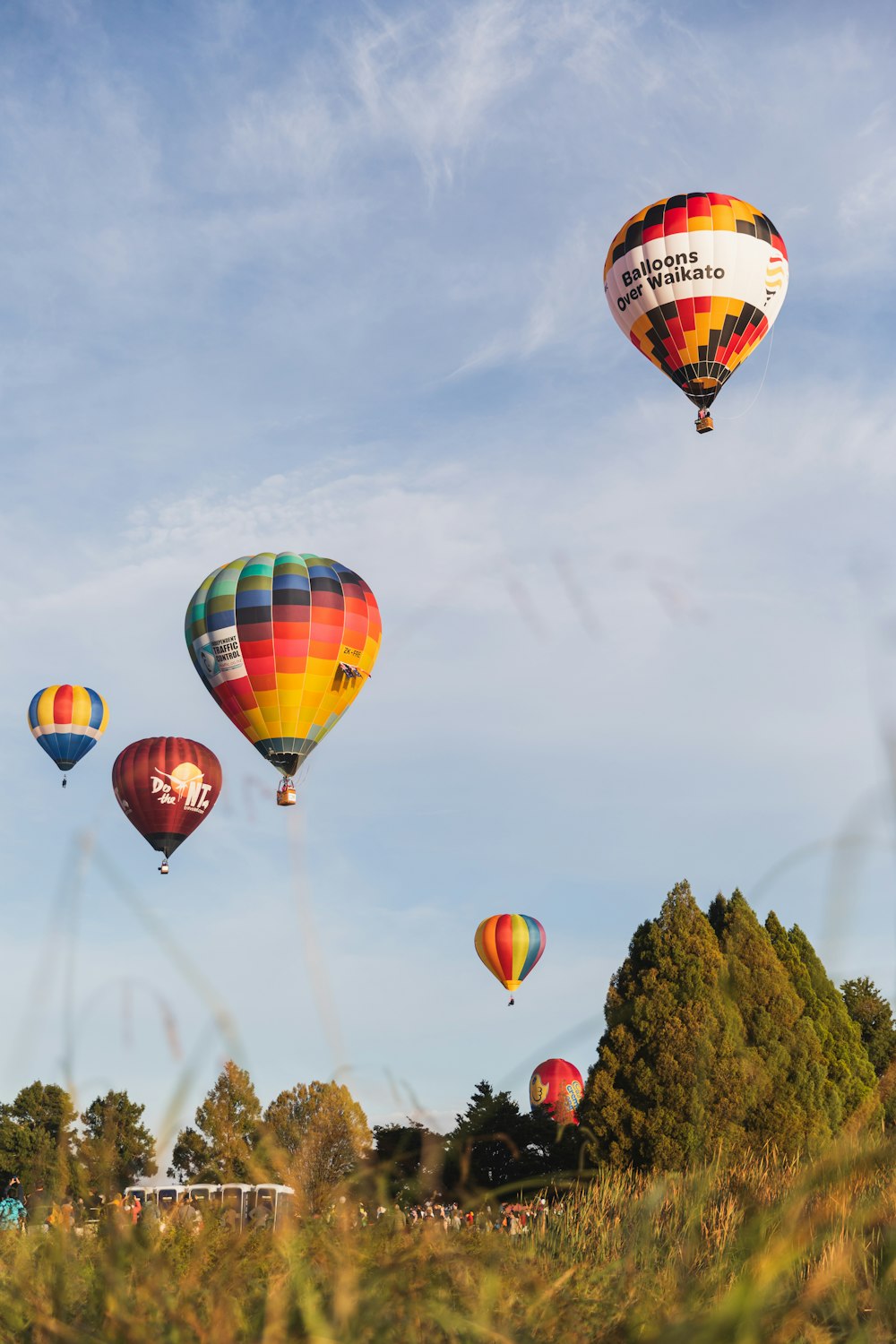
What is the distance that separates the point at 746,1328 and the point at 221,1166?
1.97 m

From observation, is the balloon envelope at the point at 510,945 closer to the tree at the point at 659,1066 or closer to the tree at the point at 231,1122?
the tree at the point at 659,1066

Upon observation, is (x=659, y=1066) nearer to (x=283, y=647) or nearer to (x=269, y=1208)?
(x=283, y=647)

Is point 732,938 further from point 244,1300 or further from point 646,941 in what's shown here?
point 646,941

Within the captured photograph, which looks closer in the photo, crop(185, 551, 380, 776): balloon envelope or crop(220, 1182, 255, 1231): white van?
crop(220, 1182, 255, 1231): white van

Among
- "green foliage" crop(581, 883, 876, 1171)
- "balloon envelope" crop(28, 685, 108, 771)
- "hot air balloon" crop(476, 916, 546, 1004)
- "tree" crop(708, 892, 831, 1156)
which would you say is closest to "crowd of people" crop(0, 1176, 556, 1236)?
"green foliage" crop(581, 883, 876, 1171)

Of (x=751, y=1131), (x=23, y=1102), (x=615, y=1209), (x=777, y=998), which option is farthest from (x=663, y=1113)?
(x=23, y=1102)

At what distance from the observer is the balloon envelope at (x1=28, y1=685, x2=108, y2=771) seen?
6362 centimetres

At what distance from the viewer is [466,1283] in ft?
15.9

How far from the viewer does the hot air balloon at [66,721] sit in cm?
6362

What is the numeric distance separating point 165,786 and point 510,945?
1620 cm

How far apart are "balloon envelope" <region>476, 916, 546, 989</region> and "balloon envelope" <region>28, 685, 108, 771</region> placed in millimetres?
22607

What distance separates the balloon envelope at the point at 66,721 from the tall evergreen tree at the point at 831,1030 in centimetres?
3441

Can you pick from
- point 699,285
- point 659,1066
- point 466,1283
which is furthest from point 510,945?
point 466,1283

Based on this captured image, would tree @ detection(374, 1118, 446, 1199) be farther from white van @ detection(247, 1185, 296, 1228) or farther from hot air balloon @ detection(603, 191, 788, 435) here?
hot air balloon @ detection(603, 191, 788, 435)
